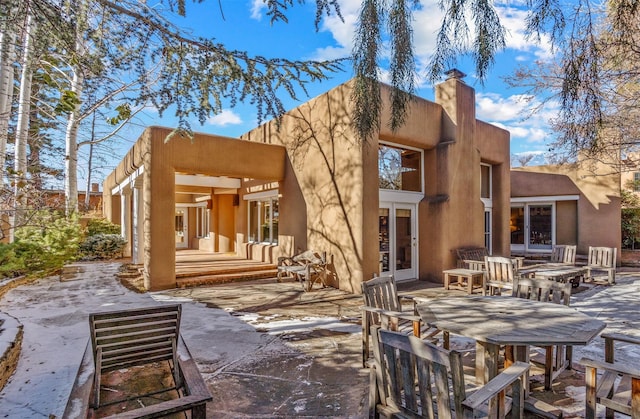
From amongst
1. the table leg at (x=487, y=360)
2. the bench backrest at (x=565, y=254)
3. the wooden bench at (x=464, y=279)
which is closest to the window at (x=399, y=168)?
the wooden bench at (x=464, y=279)

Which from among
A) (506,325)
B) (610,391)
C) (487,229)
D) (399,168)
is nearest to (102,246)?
(399,168)

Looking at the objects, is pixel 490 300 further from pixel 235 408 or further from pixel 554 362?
pixel 235 408

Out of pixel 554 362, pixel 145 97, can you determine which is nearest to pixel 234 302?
pixel 145 97

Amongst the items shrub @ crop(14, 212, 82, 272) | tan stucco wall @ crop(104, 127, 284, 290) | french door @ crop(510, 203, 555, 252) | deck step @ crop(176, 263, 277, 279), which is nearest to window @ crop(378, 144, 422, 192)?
tan stucco wall @ crop(104, 127, 284, 290)

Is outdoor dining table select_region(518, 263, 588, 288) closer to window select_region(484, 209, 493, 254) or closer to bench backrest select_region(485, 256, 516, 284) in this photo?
bench backrest select_region(485, 256, 516, 284)

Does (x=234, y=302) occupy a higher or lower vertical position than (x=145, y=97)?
lower

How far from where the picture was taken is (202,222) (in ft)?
56.3

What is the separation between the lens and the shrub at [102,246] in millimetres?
12852

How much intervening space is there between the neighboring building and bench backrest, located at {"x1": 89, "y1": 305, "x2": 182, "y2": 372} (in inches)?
529

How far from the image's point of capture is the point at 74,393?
3336mm

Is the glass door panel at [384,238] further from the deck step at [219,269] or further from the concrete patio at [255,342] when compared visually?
the deck step at [219,269]

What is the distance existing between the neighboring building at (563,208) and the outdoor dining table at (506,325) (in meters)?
10.7

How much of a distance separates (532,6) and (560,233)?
1333 cm

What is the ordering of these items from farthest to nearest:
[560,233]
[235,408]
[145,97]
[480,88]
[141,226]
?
1. [560,233]
2. [141,226]
3. [145,97]
4. [235,408]
5. [480,88]
